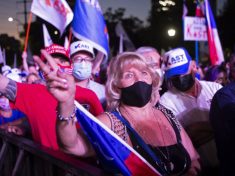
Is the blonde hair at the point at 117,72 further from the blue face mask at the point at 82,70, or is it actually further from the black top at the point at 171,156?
the blue face mask at the point at 82,70

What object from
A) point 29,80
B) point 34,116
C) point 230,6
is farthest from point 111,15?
point 34,116

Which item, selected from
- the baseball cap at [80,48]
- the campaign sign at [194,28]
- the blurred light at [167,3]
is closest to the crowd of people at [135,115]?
the baseball cap at [80,48]

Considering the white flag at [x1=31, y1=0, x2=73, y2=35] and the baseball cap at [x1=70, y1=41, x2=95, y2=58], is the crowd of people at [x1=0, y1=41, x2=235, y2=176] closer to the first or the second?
the baseball cap at [x1=70, y1=41, x2=95, y2=58]

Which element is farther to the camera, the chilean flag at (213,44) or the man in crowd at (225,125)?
the chilean flag at (213,44)

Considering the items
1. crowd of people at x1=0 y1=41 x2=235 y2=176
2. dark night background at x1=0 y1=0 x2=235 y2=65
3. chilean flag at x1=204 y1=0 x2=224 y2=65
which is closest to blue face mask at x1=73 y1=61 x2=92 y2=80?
crowd of people at x1=0 y1=41 x2=235 y2=176

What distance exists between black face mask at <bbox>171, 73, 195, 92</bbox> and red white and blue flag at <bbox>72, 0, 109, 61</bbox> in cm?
136

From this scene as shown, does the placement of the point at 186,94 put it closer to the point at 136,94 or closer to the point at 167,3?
the point at 136,94

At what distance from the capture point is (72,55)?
4.75 metres

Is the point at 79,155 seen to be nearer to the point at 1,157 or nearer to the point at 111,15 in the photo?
the point at 1,157

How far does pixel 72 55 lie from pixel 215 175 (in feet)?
7.44

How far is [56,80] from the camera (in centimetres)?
205

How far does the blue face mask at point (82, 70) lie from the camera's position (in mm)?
4203

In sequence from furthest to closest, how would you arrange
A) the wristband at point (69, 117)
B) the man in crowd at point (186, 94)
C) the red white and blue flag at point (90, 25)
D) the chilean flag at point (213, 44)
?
the chilean flag at point (213, 44) → the red white and blue flag at point (90, 25) → the man in crowd at point (186, 94) → the wristband at point (69, 117)

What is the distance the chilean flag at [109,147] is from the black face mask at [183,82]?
1.88m
